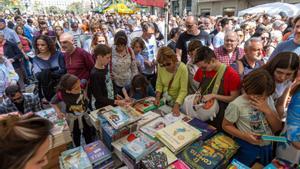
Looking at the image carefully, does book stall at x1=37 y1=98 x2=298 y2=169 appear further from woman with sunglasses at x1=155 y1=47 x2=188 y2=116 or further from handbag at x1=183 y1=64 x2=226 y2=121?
woman with sunglasses at x1=155 y1=47 x2=188 y2=116

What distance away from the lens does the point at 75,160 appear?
5.00ft

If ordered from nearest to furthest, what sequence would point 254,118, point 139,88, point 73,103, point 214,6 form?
point 254,118 < point 73,103 < point 139,88 < point 214,6

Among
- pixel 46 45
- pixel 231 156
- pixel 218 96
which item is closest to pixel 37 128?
pixel 231 156

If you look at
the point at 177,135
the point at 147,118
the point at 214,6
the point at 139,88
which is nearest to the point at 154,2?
the point at 139,88

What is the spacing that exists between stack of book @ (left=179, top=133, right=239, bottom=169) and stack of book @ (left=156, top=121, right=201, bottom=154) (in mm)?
54

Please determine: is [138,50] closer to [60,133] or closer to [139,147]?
[60,133]

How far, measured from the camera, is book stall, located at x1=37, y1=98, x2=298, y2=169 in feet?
4.62

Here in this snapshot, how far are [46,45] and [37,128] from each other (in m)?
2.34

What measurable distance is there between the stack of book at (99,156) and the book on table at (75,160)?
0.15 ft

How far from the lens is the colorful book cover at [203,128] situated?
1693 mm

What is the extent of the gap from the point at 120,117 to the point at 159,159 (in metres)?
0.55

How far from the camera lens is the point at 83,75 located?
2.88 m

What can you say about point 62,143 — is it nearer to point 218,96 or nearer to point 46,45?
point 218,96

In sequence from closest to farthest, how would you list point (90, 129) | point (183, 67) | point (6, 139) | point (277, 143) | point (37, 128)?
point (6, 139)
point (37, 128)
point (277, 143)
point (183, 67)
point (90, 129)
